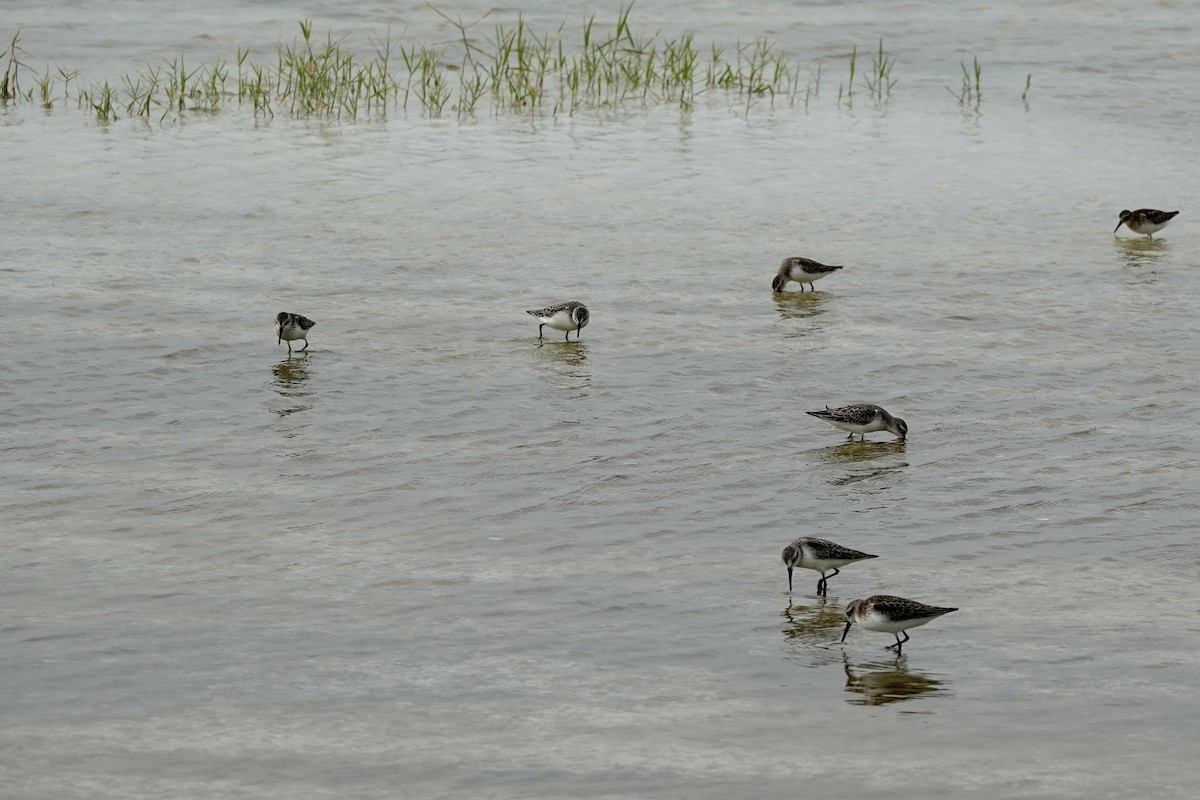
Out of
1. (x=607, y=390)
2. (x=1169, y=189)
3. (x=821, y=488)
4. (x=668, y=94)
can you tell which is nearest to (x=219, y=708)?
(x=821, y=488)

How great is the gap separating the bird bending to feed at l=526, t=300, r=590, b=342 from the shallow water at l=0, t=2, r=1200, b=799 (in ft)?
0.97

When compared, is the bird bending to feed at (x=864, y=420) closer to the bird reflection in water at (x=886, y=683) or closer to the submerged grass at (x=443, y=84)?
the bird reflection in water at (x=886, y=683)

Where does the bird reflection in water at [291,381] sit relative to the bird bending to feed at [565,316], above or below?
below

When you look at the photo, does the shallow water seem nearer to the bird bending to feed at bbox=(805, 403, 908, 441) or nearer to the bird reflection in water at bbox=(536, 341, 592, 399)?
the bird reflection in water at bbox=(536, 341, 592, 399)

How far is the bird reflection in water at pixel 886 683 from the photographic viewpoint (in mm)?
8906

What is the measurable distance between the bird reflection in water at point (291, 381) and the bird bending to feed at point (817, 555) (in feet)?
16.9

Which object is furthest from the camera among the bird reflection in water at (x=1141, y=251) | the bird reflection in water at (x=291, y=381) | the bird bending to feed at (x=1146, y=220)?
the bird bending to feed at (x=1146, y=220)

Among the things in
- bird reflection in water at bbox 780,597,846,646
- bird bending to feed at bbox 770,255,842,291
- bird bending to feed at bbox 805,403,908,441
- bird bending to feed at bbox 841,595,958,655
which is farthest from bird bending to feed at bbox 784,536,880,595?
bird bending to feed at bbox 770,255,842,291

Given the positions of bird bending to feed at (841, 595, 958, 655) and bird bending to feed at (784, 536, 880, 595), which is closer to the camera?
bird bending to feed at (841, 595, 958, 655)

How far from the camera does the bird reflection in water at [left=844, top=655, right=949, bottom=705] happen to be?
29.2ft

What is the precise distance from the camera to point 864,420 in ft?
42.4

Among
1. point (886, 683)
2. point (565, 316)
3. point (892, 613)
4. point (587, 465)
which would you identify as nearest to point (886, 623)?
point (892, 613)

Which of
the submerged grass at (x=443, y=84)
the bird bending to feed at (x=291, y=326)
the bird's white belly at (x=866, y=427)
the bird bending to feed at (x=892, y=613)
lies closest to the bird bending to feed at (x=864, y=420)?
the bird's white belly at (x=866, y=427)

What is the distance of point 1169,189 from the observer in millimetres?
22109
